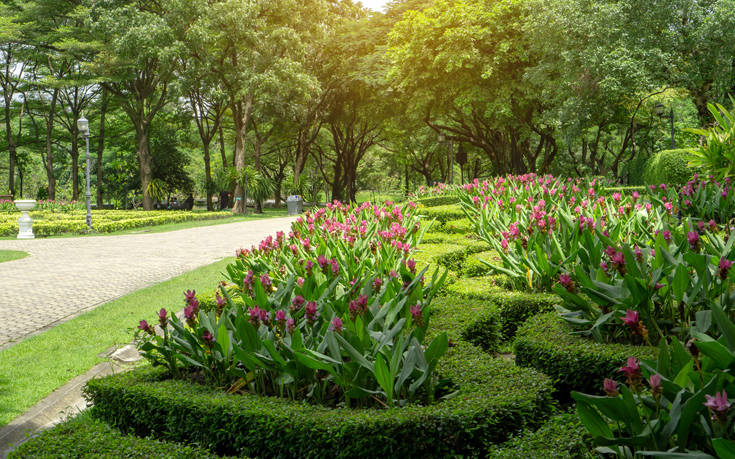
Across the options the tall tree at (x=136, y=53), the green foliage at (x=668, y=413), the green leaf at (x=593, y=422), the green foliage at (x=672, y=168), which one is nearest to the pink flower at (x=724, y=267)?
the green foliage at (x=668, y=413)

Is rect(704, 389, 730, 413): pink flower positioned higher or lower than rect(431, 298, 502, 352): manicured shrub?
higher

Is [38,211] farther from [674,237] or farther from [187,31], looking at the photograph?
[674,237]

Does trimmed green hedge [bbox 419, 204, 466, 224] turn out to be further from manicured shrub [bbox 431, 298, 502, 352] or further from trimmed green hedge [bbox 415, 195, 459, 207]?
manicured shrub [bbox 431, 298, 502, 352]

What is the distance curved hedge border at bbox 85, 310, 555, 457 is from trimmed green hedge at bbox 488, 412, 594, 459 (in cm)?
16

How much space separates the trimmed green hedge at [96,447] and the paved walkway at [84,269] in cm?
381

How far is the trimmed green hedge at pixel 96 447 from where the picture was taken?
2.43 m

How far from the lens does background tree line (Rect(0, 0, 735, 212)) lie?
19.2 m

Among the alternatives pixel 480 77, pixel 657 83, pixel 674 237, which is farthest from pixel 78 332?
pixel 480 77

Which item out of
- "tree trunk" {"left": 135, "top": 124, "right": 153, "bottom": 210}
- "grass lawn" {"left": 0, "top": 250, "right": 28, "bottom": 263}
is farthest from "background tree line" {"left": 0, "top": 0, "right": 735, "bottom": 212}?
"grass lawn" {"left": 0, "top": 250, "right": 28, "bottom": 263}

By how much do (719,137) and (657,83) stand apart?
12283 mm

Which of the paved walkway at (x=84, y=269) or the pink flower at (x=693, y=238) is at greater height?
the pink flower at (x=693, y=238)

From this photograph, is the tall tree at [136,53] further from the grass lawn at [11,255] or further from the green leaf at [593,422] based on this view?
the green leaf at [593,422]

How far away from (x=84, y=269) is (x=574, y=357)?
9876 millimetres

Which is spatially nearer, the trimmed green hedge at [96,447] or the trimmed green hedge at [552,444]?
the trimmed green hedge at [552,444]
